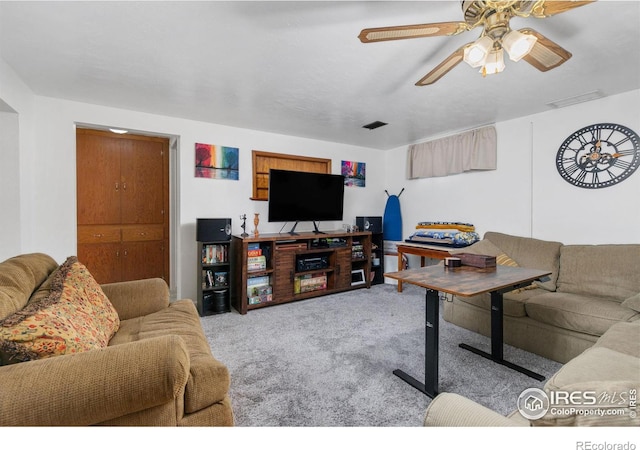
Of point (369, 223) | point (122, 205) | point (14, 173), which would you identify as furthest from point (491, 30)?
point (122, 205)

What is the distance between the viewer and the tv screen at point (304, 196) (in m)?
3.81

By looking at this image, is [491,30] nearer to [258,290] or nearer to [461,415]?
[461,415]

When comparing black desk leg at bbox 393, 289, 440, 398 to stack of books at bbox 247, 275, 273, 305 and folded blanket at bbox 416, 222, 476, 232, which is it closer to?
stack of books at bbox 247, 275, 273, 305

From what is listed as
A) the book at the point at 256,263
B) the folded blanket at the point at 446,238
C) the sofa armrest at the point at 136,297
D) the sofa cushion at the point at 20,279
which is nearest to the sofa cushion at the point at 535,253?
the folded blanket at the point at 446,238

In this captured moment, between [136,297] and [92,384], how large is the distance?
125cm

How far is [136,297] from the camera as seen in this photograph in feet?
6.75

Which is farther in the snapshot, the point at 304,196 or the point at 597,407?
the point at 304,196

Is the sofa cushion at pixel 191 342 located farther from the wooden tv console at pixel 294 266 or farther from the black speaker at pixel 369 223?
the black speaker at pixel 369 223

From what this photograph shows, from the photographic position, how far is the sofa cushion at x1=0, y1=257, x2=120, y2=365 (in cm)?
99

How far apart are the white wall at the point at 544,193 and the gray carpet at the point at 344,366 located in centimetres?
155

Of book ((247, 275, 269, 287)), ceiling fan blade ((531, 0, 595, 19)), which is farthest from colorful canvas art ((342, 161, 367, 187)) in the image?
ceiling fan blade ((531, 0, 595, 19))

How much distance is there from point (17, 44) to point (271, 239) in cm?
255

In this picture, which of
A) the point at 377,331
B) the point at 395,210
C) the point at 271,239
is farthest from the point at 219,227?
the point at 395,210

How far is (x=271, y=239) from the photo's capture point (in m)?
3.59
